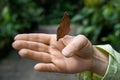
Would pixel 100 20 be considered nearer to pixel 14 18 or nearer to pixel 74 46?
pixel 14 18

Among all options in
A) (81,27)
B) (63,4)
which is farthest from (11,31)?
(63,4)

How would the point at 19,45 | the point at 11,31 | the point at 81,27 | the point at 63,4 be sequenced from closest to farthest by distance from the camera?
the point at 19,45 < the point at 11,31 < the point at 81,27 < the point at 63,4

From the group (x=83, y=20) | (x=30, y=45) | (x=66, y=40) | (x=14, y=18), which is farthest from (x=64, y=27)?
(x=83, y=20)

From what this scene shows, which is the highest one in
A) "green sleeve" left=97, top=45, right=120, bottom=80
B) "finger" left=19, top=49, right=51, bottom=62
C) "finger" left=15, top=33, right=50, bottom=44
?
"finger" left=15, top=33, right=50, bottom=44

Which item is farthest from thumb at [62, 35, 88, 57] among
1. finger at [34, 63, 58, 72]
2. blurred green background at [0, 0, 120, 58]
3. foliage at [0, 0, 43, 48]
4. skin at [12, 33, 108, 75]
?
foliage at [0, 0, 43, 48]

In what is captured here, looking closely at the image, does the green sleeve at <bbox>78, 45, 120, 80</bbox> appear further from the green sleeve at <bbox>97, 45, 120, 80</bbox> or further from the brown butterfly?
the brown butterfly

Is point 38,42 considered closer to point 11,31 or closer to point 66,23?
point 66,23
